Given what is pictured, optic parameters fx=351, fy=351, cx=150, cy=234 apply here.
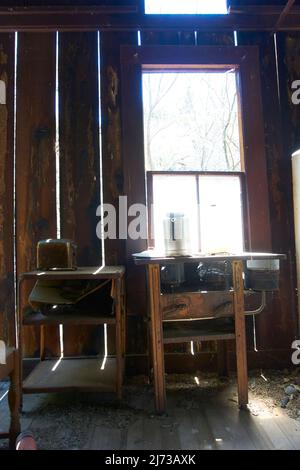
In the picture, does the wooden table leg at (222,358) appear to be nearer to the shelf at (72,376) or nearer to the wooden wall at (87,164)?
the wooden wall at (87,164)

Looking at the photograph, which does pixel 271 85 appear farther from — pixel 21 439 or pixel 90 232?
pixel 21 439

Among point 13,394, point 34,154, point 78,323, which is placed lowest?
point 13,394

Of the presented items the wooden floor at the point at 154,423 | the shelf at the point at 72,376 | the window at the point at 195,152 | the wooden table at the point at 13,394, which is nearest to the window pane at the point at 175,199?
the window at the point at 195,152

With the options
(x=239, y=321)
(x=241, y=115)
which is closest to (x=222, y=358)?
(x=239, y=321)

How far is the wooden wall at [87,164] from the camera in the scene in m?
2.82

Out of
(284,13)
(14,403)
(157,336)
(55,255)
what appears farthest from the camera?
(284,13)

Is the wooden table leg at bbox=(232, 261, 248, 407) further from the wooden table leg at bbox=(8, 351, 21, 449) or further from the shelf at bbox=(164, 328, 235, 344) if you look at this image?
the wooden table leg at bbox=(8, 351, 21, 449)

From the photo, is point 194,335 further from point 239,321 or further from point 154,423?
point 154,423

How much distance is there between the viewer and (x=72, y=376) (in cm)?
236

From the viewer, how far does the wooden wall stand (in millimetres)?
2818

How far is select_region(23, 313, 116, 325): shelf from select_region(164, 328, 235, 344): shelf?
38 cm

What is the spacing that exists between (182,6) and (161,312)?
2556 millimetres
